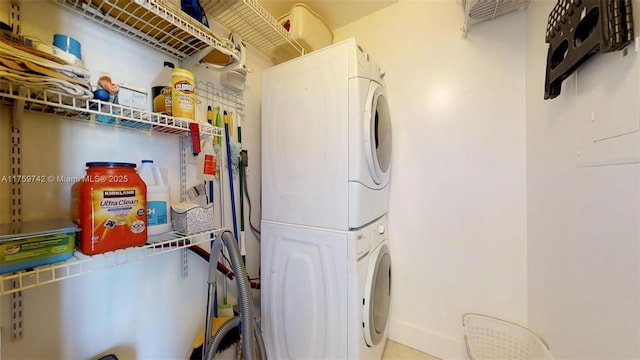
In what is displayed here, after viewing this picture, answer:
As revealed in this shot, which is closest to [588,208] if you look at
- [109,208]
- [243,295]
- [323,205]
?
[323,205]

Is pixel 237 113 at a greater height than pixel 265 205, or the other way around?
pixel 237 113

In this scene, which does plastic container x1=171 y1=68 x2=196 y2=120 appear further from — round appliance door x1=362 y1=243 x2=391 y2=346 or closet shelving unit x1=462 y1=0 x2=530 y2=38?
closet shelving unit x1=462 y1=0 x2=530 y2=38

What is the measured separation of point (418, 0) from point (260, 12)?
3.92ft

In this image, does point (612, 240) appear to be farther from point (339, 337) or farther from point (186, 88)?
point (186, 88)

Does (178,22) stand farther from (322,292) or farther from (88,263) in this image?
(322,292)

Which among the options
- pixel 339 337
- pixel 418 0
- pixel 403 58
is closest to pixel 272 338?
pixel 339 337

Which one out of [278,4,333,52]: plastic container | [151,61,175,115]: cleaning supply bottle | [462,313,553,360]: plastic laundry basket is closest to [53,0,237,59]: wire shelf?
[151,61,175,115]: cleaning supply bottle

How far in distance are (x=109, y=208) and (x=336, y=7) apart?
1.99m

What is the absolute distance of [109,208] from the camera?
0.70 metres

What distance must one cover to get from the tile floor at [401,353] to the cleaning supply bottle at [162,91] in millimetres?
2006

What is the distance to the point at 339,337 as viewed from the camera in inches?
45.8

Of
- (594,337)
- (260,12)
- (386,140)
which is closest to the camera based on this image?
(594,337)

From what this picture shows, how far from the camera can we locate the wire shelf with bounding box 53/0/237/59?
812 mm

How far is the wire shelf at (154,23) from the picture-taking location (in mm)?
812
